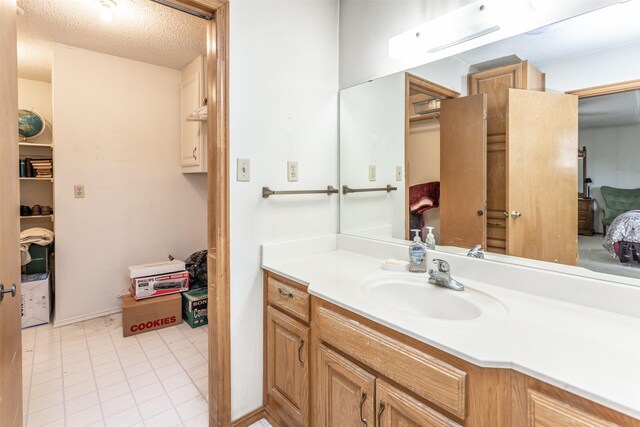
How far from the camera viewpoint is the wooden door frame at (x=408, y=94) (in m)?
1.48

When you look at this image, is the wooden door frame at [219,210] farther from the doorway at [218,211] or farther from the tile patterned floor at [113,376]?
the tile patterned floor at [113,376]

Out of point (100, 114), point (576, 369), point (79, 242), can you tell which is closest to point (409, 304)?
point (576, 369)

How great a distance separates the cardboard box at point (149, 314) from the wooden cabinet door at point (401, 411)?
2230 mm

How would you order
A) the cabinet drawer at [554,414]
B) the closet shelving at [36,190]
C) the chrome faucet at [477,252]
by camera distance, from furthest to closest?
the closet shelving at [36,190] → the chrome faucet at [477,252] → the cabinet drawer at [554,414]

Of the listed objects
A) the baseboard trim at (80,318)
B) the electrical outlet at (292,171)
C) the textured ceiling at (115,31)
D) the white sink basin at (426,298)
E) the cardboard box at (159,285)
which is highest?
the textured ceiling at (115,31)

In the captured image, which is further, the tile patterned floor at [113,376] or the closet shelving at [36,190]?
the closet shelving at [36,190]

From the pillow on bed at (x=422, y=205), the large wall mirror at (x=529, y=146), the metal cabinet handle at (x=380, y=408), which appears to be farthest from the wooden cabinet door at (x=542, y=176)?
the metal cabinet handle at (x=380, y=408)

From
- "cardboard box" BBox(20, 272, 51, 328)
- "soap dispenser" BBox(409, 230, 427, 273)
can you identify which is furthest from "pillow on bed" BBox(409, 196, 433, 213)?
"cardboard box" BBox(20, 272, 51, 328)

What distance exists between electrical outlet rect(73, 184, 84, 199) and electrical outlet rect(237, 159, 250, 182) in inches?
81.6

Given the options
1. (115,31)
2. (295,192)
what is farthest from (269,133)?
(115,31)

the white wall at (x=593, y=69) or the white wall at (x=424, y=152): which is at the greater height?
the white wall at (x=593, y=69)

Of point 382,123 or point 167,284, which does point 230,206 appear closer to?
point 382,123

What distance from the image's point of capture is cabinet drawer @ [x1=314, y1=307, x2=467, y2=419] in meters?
0.80

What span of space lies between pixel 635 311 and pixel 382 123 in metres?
1.31
